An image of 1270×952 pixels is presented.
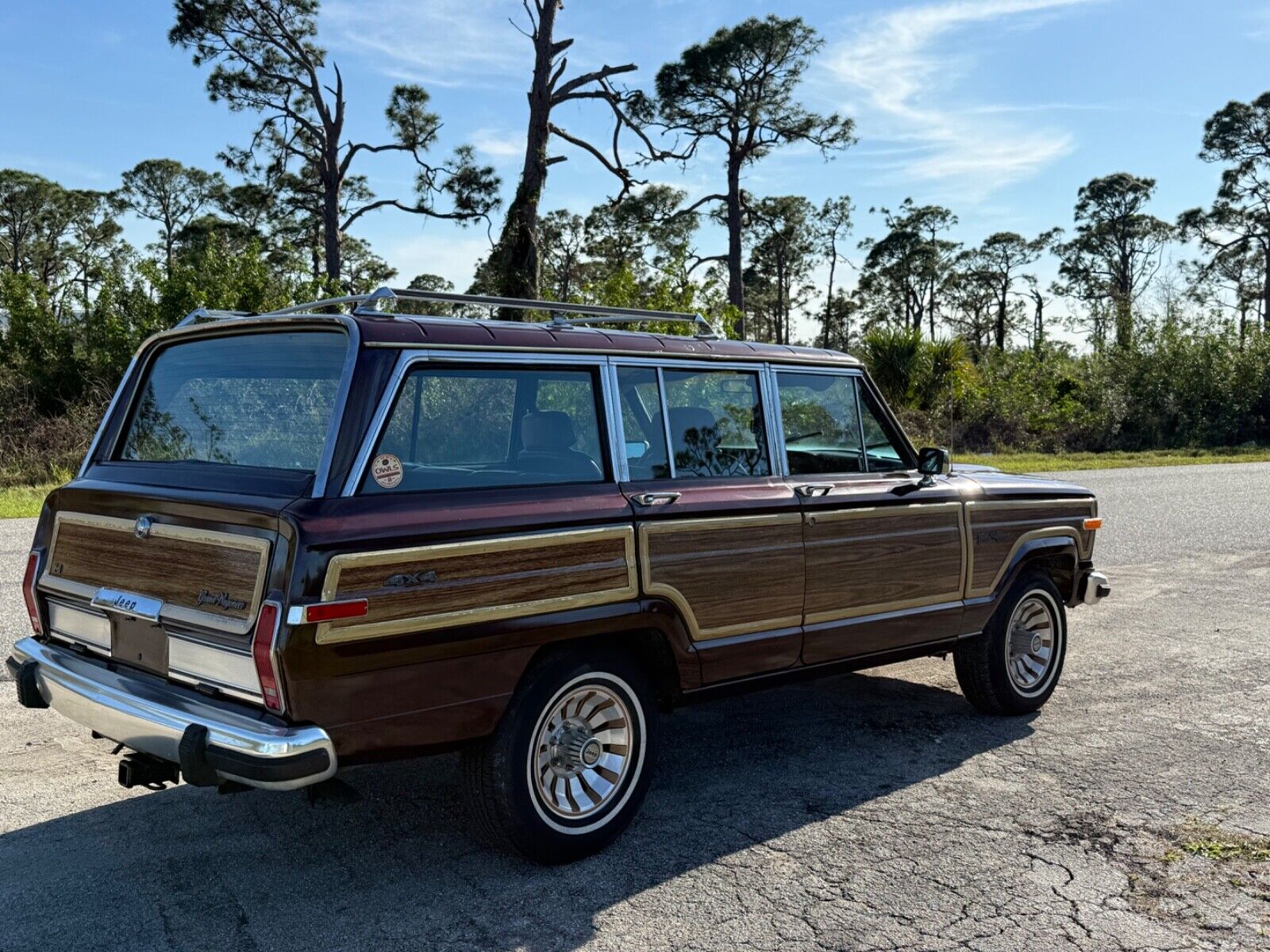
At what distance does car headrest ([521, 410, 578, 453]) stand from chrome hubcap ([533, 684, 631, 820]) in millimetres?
904

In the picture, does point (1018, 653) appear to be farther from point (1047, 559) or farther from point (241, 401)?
point (241, 401)

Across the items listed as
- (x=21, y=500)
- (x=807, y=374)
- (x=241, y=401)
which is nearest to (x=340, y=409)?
(x=241, y=401)

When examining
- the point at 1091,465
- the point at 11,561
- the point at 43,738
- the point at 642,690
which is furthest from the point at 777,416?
the point at 1091,465

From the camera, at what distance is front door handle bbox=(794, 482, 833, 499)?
468 centimetres

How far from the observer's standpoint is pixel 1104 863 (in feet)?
12.7

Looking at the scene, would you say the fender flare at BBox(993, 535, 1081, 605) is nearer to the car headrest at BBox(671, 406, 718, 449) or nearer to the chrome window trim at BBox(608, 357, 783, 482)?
the chrome window trim at BBox(608, 357, 783, 482)

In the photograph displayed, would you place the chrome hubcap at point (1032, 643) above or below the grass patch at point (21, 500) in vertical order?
below

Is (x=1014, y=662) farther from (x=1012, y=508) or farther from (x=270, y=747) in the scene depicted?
(x=270, y=747)

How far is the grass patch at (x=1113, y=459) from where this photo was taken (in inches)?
952

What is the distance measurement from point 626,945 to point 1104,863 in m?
1.81

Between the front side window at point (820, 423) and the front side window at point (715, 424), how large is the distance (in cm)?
19

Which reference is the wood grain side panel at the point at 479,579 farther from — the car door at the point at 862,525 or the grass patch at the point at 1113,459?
the grass patch at the point at 1113,459

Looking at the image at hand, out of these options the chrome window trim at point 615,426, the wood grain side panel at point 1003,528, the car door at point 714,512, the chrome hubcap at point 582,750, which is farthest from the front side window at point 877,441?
the chrome hubcap at point 582,750

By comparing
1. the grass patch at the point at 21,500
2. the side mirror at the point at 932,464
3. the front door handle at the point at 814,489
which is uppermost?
the side mirror at the point at 932,464
